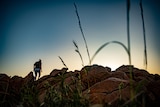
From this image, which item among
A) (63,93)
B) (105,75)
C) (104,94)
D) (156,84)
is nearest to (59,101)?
(63,93)

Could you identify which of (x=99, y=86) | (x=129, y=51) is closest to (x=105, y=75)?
(x=99, y=86)

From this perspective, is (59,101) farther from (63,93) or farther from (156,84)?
(156,84)

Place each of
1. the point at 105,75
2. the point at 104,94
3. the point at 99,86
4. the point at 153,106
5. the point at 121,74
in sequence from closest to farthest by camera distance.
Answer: the point at 153,106
the point at 104,94
the point at 99,86
the point at 121,74
the point at 105,75

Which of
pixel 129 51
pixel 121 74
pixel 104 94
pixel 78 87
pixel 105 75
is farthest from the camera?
pixel 105 75

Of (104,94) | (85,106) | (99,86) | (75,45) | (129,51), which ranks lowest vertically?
(129,51)

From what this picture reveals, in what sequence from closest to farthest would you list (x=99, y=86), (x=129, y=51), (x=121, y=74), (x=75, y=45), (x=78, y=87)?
(x=129, y=51), (x=75, y=45), (x=78, y=87), (x=99, y=86), (x=121, y=74)

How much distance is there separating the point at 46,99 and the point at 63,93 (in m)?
0.29

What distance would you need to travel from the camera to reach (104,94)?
22.3 ft

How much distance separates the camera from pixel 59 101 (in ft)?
9.25

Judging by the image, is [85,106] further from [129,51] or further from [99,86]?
[99,86]

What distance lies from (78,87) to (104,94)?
4.17 metres

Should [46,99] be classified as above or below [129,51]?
above

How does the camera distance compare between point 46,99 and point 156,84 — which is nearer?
point 46,99

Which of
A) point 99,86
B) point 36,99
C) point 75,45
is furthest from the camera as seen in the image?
Result: point 99,86
